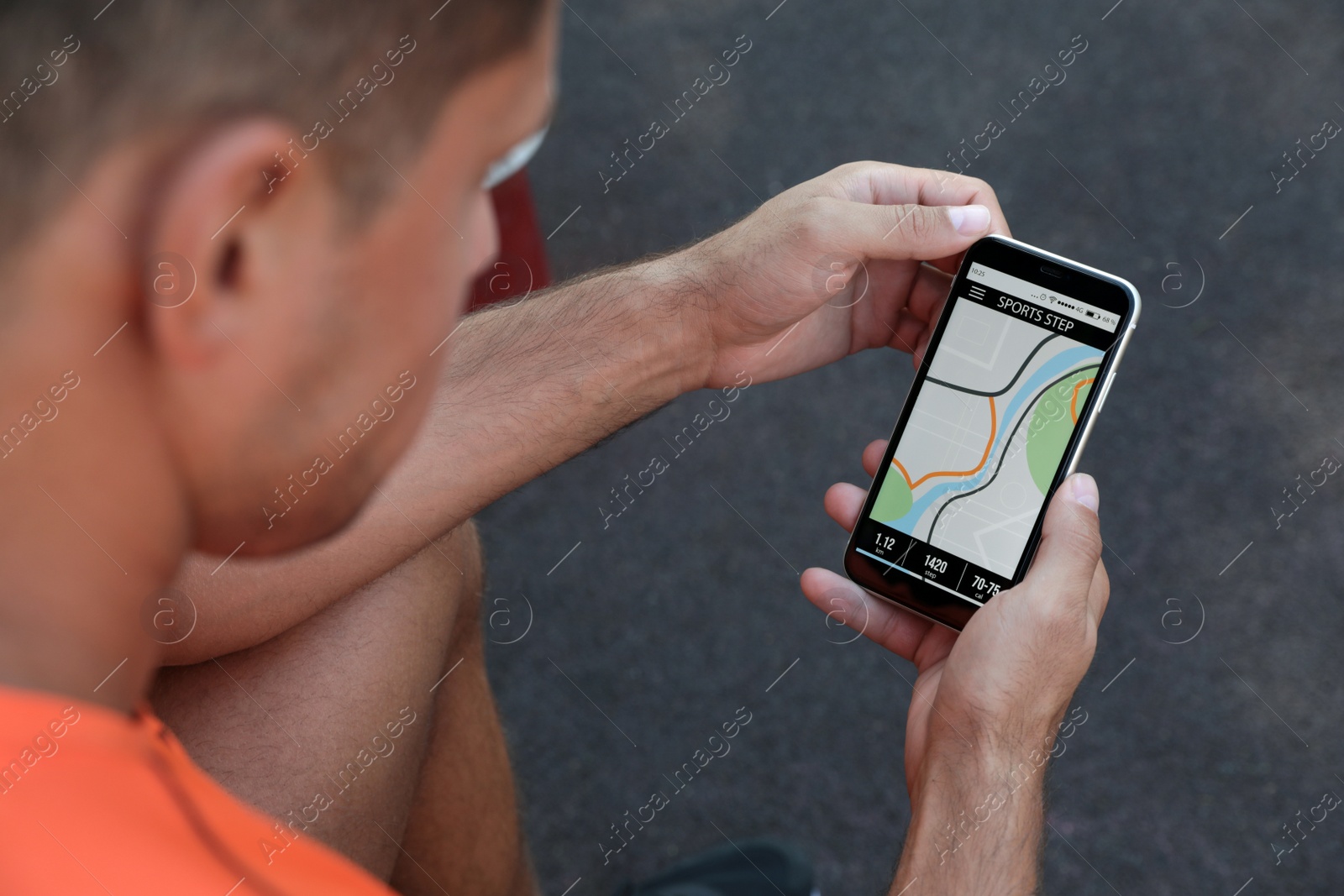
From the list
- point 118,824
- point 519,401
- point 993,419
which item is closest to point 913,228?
point 993,419

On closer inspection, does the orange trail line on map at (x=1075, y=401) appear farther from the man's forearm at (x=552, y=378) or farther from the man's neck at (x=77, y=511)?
the man's neck at (x=77, y=511)

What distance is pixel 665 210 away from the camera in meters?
1.88

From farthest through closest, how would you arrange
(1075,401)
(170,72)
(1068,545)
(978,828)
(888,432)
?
(888,432)
(1075,401)
(1068,545)
(978,828)
(170,72)

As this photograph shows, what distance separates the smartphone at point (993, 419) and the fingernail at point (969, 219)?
0.15 ft

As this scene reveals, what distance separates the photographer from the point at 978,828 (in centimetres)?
87

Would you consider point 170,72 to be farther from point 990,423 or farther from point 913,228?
point 990,423

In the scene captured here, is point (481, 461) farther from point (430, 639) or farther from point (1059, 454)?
point (1059, 454)

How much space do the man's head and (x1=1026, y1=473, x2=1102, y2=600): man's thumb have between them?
624 millimetres

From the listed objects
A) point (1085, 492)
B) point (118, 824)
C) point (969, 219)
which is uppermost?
point (118, 824)

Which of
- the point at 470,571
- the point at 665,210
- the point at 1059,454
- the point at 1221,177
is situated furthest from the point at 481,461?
the point at 1221,177

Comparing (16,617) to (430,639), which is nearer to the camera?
(16,617)

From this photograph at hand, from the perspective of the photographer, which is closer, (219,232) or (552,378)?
(219,232)

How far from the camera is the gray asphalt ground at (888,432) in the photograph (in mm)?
1483

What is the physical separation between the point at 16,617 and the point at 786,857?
1.07 m
